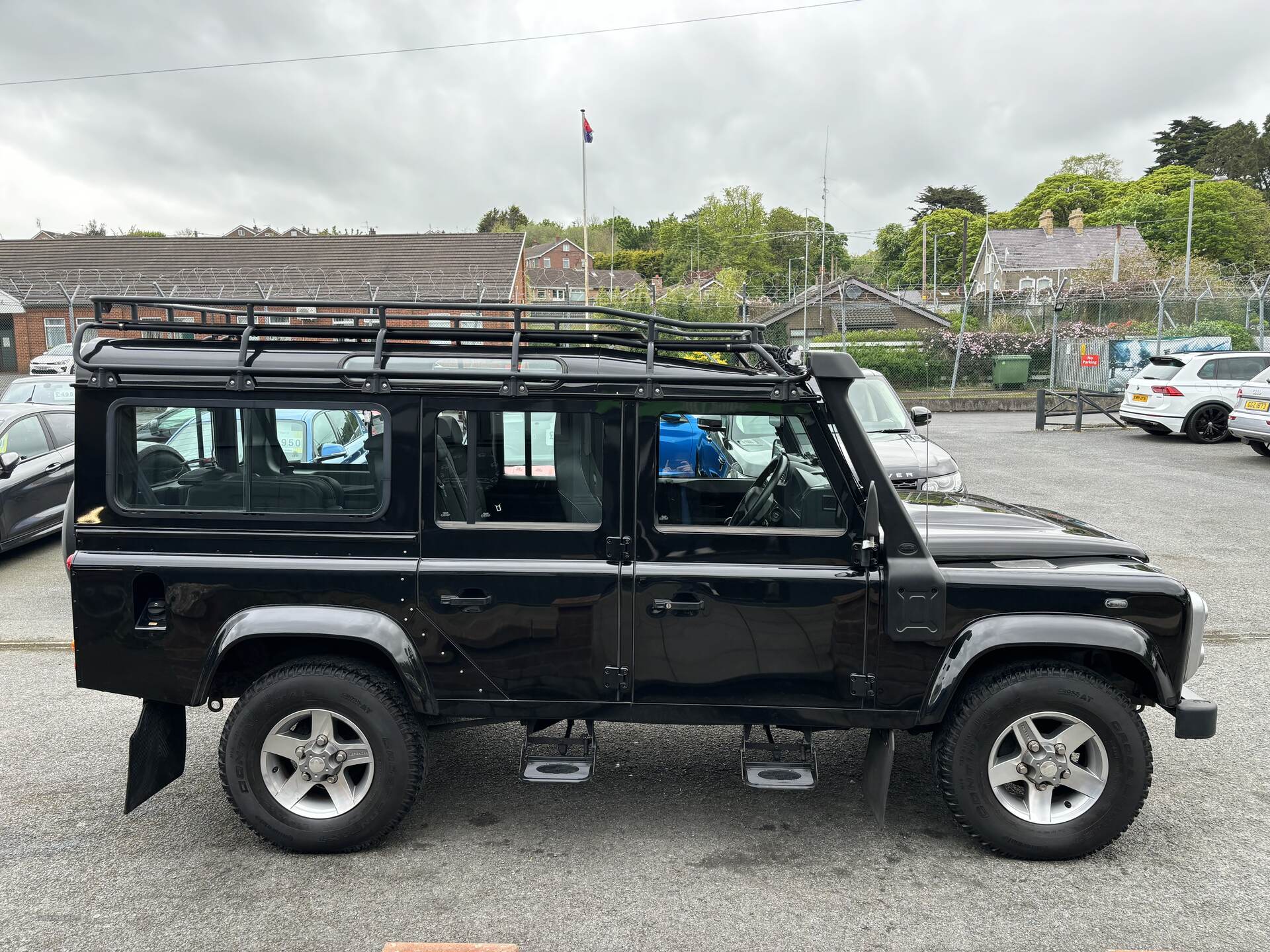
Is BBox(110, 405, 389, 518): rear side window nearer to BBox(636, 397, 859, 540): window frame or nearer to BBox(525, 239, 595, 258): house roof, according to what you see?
BBox(636, 397, 859, 540): window frame

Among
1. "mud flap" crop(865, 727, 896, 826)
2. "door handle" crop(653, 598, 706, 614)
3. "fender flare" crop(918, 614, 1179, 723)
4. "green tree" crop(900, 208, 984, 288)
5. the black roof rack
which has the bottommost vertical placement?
"mud flap" crop(865, 727, 896, 826)

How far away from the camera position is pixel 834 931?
10.9 feet

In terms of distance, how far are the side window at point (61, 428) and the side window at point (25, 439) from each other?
0.10 m

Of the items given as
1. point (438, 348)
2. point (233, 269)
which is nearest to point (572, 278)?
point (233, 269)

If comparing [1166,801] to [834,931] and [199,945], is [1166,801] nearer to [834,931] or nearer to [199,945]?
[834,931]

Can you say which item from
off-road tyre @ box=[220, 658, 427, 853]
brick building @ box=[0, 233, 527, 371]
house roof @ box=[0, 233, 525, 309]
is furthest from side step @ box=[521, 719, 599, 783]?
brick building @ box=[0, 233, 527, 371]

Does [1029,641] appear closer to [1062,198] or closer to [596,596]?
[596,596]

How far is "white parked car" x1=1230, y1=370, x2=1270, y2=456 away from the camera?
14.4 m

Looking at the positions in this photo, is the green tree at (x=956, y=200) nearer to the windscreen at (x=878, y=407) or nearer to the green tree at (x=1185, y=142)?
the green tree at (x=1185, y=142)

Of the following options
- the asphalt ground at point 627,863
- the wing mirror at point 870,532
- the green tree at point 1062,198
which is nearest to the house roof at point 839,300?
the asphalt ground at point 627,863

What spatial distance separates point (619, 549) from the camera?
3771mm

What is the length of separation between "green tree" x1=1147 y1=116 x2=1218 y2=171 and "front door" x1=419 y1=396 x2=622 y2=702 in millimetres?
107369

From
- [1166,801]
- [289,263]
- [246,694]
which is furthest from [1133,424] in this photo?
[289,263]

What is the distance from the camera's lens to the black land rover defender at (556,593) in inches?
147
